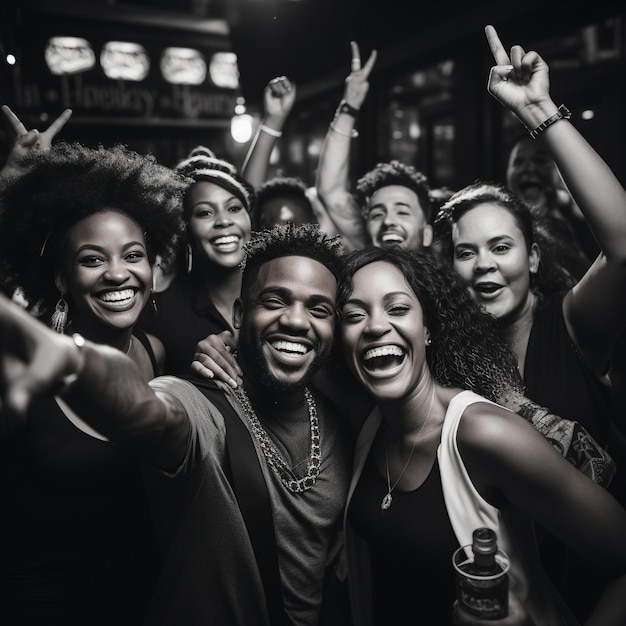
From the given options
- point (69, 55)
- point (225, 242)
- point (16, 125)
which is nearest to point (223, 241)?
point (225, 242)

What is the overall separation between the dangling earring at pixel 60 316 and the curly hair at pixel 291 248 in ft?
2.24

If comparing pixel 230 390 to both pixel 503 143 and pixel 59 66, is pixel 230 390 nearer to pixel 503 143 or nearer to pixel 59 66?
pixel 503 143

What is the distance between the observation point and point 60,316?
2.31m

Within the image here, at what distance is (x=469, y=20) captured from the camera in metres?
5.09

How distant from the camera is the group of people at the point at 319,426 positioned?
68.3 inches

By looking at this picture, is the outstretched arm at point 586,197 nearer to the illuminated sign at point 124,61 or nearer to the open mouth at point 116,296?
the open mouth at point 116,296

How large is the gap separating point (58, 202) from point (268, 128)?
187 cm

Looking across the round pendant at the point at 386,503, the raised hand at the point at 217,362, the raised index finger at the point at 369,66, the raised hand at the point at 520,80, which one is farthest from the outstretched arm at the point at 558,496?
the raised index finger at the point at 369,66

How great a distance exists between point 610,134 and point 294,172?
536cm

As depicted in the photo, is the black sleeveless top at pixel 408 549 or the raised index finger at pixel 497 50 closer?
the black sleeveless top at pixel 408 549

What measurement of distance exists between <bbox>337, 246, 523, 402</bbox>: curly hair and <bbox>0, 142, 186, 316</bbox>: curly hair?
888mm

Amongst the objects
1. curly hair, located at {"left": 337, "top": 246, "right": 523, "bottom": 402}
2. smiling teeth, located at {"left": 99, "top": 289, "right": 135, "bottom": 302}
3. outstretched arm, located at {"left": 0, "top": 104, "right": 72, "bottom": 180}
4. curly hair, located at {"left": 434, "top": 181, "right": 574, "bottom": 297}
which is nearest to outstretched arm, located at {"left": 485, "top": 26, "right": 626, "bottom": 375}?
curly hair, located at {"left": 337, "top": 246, "right": 523, "bottom": 402}

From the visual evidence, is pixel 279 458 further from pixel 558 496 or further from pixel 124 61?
pixel 124 61

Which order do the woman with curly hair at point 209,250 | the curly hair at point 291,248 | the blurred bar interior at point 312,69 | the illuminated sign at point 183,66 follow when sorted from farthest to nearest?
the illuminated sign at point 183,66 → the blurred bar interior at point 312,69 → the woman with curly hair at point 209,250 → the curly hair at point 291,248
